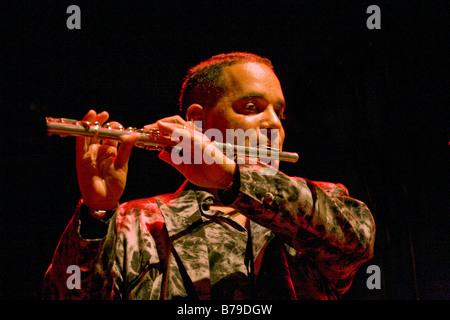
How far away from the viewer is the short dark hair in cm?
164

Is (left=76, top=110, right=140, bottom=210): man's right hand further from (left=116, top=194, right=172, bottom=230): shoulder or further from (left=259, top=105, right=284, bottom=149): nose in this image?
(left=259, top=105, right=284, bottom=149): nose

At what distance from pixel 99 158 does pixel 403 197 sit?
1.48m

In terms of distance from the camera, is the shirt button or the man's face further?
the man's face

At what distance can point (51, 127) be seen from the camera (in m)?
1.27

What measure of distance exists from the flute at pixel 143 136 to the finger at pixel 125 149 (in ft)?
0.15

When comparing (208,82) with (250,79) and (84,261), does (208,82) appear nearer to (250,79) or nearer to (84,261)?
(250,79)

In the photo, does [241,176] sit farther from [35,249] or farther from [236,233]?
[35,249]

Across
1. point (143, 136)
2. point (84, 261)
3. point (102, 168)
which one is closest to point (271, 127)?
point (143, 136)

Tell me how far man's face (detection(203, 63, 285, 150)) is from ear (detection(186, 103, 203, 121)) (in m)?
0.03

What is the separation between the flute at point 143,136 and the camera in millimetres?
1273

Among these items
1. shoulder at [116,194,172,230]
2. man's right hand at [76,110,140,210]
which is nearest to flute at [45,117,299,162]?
man's right hand at [76,110,140,210]

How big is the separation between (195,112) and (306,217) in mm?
716

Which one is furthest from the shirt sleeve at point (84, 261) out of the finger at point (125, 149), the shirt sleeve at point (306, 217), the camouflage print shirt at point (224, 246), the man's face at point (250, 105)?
the man's face at point (250, 105)
